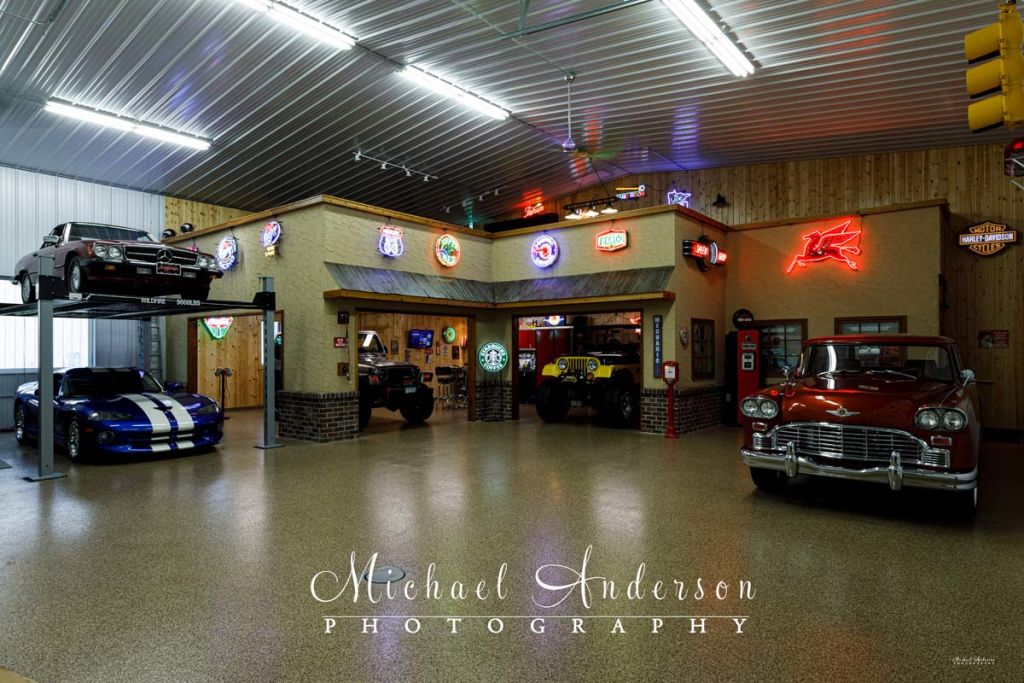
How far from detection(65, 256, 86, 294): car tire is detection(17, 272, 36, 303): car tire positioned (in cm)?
81

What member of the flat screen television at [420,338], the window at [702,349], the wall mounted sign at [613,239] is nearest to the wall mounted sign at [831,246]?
the window at [702,349]

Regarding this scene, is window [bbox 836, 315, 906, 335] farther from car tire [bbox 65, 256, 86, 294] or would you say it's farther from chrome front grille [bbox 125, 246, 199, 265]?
car tire [bbox 65, 256, 86, 294]

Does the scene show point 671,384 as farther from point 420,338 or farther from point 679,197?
point 420,338

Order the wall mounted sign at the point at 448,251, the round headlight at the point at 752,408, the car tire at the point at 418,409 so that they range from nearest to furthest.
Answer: the round headlight at the point at 752,408, the wall mounted sign at the point at 448,251, the car tire at the point at 418,409

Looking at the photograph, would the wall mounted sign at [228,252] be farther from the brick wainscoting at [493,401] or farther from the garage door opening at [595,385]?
the garage door opening at [595,385]

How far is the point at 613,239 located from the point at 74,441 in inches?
349

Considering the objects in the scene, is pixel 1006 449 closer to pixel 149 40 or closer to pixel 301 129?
pixel 301 129

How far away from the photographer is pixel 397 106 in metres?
10.4

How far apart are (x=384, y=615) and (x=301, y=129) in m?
9.89

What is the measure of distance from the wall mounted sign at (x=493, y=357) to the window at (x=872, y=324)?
641cm

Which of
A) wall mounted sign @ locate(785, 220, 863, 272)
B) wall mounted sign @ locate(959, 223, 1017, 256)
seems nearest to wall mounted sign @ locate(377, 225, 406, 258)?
wall mounted sign @ locate(785, 220, 863, 272)

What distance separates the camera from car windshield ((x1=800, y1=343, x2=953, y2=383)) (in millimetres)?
5871

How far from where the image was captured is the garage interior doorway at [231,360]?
13.9 metres

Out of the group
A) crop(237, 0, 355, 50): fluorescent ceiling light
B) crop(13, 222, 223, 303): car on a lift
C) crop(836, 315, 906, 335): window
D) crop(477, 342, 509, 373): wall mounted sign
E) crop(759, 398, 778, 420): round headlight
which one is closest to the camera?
crop(759, 398, 778, 420): round headlight
